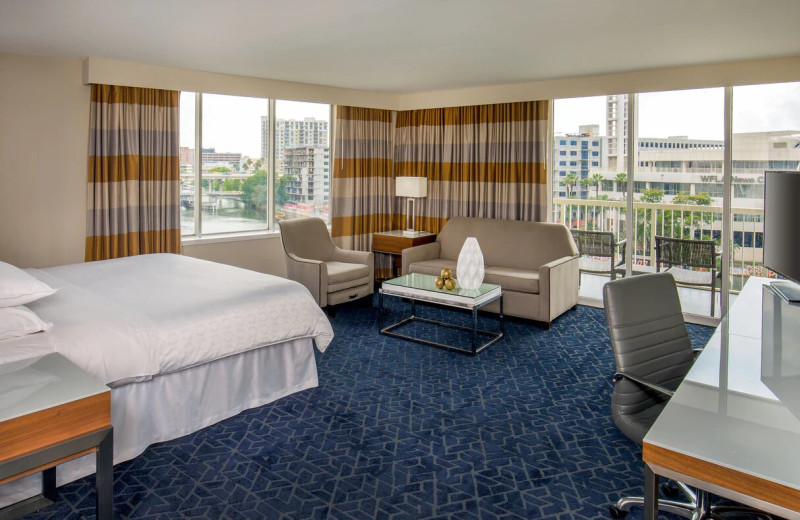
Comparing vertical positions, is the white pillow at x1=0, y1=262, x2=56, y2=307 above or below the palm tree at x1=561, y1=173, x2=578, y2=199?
below

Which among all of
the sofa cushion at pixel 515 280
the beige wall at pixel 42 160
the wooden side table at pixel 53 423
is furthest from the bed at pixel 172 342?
the sofa cushion at pixel 515 280

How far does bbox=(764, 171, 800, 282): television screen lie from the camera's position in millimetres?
3121

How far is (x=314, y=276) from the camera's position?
5594 mm

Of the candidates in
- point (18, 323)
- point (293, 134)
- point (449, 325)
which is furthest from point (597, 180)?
point (18, 323)

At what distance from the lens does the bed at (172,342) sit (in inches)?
106

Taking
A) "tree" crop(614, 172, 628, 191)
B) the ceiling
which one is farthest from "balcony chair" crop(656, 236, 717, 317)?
the ceiling

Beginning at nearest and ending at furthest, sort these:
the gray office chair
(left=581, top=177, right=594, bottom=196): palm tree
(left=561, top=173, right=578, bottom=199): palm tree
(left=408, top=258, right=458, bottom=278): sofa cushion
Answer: the gray office chair → (left=408, top=258, right=458, bottom=278): sofa cushion → (left=581, top=177, right=594, bottom=196): palm tree → (left=561, top=173, right=578, bottom=199): palm tree

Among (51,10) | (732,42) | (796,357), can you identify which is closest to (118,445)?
(51,10)

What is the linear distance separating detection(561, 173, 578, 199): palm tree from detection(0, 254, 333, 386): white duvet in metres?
3.62

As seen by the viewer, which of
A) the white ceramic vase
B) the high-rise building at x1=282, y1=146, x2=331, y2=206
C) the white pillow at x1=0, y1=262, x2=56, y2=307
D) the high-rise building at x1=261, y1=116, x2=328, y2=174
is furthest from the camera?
the high-rise building at x1=282, y1=146, x2=331, y2=206

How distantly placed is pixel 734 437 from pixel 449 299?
3276mm

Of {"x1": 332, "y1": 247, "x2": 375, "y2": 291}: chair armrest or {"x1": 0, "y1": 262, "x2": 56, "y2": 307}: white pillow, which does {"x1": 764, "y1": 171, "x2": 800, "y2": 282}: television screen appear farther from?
{"x1": 0, "y1": 262, "x2": 56, "y2": 307}: white pillow

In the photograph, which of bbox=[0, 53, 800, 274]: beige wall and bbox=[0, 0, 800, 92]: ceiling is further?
bbox=[0, 53, 800, 274]: beige wall

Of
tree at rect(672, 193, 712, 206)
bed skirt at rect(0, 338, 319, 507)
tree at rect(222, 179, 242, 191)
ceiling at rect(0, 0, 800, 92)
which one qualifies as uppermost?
ceiling at rect(0, 0, 800, 92)
